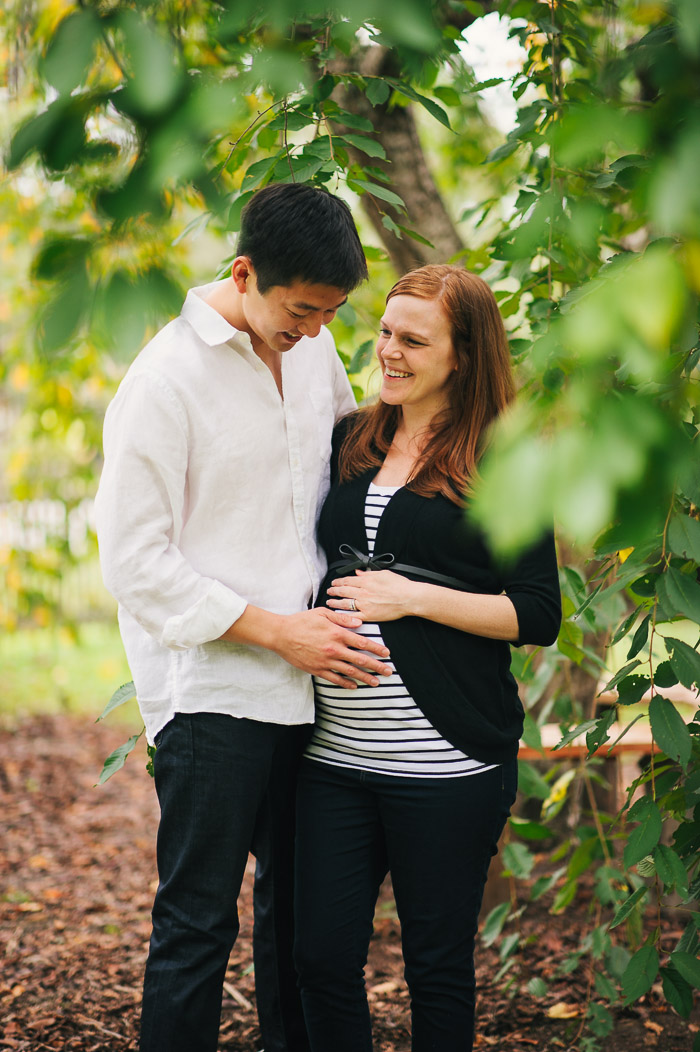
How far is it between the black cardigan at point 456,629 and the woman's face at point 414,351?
0.68 feet

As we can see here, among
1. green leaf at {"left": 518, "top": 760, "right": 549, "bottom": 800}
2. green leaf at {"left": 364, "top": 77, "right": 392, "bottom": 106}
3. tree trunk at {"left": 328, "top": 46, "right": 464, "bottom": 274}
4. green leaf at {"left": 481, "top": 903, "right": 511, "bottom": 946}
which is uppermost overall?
tree trunk at {"left": 328, "top": 46, "right": 464, "bottom": 274}

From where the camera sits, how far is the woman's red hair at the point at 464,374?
5.94 ft

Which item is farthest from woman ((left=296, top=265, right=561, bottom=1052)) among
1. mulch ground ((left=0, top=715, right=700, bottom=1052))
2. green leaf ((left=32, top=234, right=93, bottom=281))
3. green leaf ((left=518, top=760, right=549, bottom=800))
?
green leaf ((left=32, top=234, right=93, bottom=281))

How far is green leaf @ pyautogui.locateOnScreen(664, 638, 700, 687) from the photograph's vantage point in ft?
5.08

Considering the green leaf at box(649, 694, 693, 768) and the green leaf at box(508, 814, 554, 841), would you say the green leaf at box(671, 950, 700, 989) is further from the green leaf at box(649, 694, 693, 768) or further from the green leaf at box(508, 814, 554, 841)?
the green leaf at box(508, 814, 554, 841)

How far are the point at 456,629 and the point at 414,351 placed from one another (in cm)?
53

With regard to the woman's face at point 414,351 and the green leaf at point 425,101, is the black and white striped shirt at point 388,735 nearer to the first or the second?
the woman's face at point 414,351

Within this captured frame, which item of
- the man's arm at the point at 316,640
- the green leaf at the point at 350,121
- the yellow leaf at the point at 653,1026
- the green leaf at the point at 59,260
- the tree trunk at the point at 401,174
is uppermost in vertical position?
the tree trunk at the point at 401,174

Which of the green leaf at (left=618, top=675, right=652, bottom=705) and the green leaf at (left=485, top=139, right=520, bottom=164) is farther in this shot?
the green leaf at (left=485, top=139, right=520, bottom=164)

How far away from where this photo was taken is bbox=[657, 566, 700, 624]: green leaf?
58.8 inches

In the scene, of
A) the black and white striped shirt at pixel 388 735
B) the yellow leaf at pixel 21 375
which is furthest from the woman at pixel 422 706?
the yellow leaf at pixel 21 375

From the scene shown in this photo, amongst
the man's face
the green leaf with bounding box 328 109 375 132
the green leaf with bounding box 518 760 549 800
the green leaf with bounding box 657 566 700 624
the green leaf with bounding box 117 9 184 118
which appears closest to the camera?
the green leaf with bounding box 117 9 184 118

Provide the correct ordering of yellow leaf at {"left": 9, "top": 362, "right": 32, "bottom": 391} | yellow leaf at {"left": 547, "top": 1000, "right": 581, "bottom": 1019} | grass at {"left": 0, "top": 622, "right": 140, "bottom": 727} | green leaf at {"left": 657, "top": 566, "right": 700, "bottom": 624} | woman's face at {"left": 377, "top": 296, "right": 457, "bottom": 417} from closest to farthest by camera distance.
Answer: green leaf at {"left": 657, "top": 566, "right": 700, "bottom": 624}, woman's face at {"left": 377, "top": 296, "right": 457, "bottom": 417}, yellow leaf at {"left": 547, "top": 1000, "right": 581, "bottom": 1019}, yellow leaf at {"left": 9, "top": 362, "right": 32, "bottom": 391}, grass at {"left": 0, "top": 622, "right": 140, "bottom": 727}

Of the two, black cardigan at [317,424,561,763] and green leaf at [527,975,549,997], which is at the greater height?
black cardigan at [317,424,561,763]
